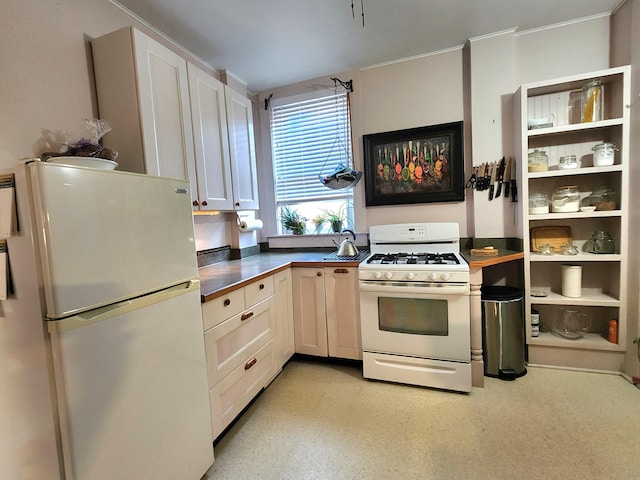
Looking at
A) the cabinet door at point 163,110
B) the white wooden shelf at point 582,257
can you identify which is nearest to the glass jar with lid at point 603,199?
the white wooden shelf at point 582,257

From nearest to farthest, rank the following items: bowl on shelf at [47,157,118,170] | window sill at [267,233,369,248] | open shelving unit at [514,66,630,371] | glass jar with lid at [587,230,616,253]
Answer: bowl on shelf at [47,157,118,170]
open shelving unit at [514,66,630,371]
glass jar with lid at [587,230,616,253]
window sill at [267,233,369,248]

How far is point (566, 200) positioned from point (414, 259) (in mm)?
1222

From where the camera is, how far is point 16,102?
1335 mm

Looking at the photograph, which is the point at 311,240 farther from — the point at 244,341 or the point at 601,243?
the point at 601,243

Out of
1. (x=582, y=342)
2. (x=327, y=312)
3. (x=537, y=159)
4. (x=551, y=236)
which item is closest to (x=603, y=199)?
(x=551, y=236)

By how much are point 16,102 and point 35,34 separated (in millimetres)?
375

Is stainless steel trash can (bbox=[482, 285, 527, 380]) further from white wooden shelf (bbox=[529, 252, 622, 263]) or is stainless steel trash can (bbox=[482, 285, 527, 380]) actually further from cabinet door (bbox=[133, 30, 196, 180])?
cabinet door (bbox=[133, 30, 196, 180])

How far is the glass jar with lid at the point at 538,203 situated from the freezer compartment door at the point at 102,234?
8.16 ft

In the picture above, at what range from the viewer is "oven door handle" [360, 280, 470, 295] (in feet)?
6.42

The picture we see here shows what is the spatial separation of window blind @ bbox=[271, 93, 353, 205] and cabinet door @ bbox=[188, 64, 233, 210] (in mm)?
908

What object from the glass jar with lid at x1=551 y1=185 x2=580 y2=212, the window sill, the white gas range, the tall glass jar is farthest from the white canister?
the window sill

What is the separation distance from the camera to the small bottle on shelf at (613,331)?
2.15 meters

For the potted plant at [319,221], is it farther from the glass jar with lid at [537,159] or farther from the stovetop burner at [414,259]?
the glass jar with lid at [537,159]

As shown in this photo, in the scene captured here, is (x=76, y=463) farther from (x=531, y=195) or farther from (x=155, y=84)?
(x=531, y=195)
